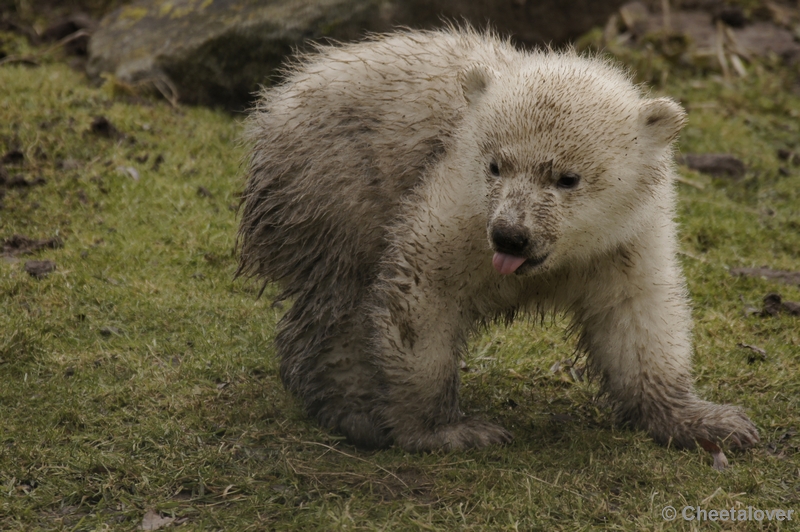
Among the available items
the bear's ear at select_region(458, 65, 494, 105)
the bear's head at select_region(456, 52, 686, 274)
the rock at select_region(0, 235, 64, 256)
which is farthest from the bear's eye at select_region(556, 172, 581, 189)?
the rock at select_region(0, 235, 64, 256)

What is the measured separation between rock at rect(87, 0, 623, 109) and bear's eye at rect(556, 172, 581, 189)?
14.7 feet

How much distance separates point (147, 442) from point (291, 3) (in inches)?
196

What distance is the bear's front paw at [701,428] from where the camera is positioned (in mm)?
4227

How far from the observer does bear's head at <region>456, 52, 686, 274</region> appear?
11.9 ft

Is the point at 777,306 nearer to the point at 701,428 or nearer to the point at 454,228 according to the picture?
the point at 701,428

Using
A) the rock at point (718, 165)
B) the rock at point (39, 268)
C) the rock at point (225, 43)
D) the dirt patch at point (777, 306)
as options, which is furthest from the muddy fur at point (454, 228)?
the rock at point (718, 165)

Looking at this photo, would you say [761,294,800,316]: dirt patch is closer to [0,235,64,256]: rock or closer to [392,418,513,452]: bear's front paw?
[392,418,513,452]: bear's front paw

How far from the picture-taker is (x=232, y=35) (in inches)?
316

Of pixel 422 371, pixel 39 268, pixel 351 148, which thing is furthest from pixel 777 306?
pixel 39 268

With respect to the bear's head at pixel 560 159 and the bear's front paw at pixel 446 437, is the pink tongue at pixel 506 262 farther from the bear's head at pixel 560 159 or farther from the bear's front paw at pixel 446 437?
the bear's front paw at pixel 446 437

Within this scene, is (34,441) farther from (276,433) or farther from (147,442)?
(276,433)

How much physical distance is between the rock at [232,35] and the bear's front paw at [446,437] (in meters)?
4.47

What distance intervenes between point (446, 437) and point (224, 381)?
4.45 ft

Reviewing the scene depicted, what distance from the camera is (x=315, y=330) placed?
14.9 feet
